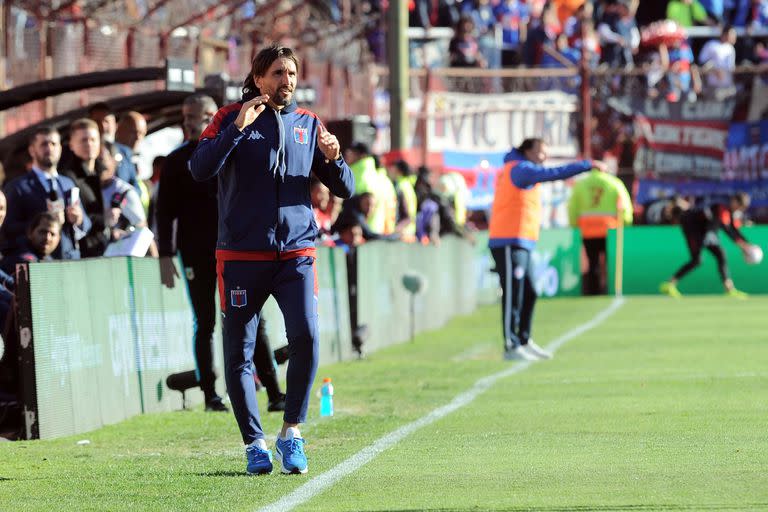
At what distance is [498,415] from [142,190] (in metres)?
4.21

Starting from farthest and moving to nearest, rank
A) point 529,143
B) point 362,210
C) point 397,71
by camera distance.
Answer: point 397,71, point 362,210, point 529,143

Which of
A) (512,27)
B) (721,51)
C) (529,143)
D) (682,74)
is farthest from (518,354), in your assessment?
(721,51)

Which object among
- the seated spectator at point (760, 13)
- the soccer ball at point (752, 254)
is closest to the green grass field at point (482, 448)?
the soccer ball at point (752, 254)

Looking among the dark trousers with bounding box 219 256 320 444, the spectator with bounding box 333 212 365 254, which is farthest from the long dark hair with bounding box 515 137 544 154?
the dark trousers with bounding box 219 256 320 444

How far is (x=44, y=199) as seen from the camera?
12695 mm

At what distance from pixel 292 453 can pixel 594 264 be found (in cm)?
2142

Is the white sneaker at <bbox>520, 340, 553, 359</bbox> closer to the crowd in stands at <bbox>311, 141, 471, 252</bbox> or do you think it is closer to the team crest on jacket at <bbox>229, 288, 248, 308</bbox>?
the crowd in stands at <bbox>311, 141, 471, 252</bbox>

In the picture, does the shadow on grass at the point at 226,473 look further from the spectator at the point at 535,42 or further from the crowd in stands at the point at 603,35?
the spectator at the point at 535,42

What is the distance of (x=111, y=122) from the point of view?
1462 centimetres

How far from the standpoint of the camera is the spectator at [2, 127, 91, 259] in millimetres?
12547

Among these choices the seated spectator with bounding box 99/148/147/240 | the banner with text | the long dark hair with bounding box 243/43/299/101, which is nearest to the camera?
the long dark hair with bounding box 243/43/299/101

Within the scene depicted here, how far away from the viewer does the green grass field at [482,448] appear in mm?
8141

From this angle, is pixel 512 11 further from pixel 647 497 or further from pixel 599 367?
pixel 647 497

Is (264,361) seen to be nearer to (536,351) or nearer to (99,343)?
(99,343)
